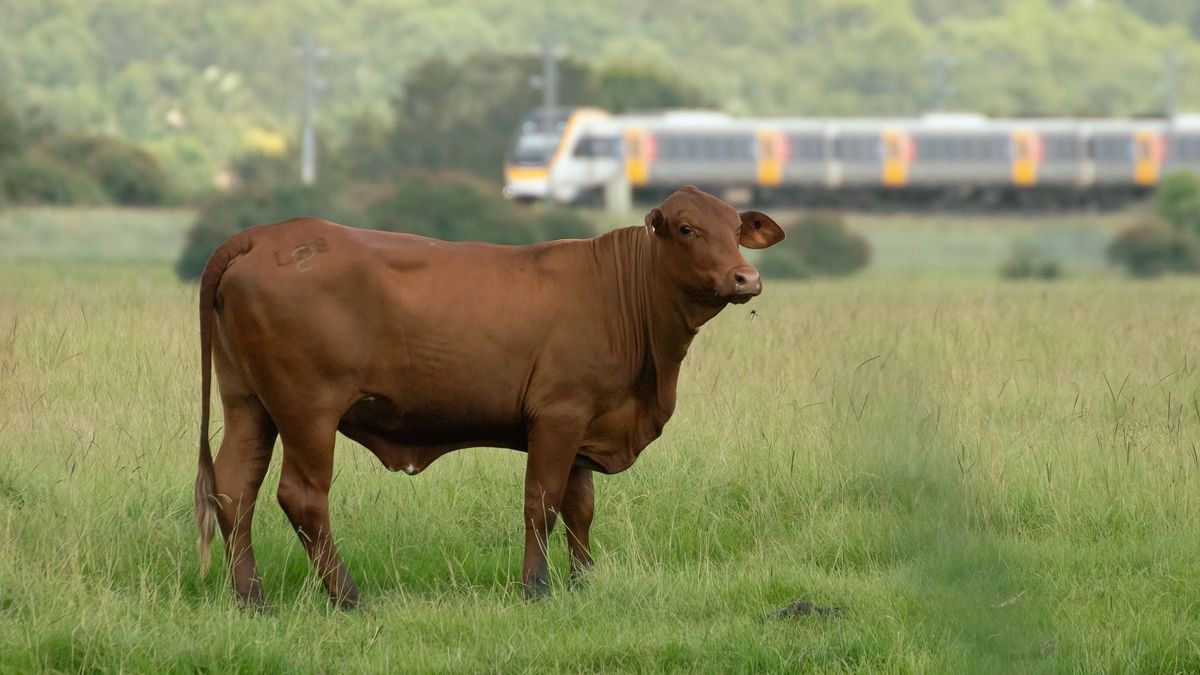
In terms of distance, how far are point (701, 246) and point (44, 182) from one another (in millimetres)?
38809

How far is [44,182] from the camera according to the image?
42.8 m

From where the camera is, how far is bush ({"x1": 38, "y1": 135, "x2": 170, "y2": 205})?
48562 mm

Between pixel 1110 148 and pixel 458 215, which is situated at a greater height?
pixel 458 215

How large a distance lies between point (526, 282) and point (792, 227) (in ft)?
96.0

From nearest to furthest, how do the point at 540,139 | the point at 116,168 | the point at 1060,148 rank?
1. the point at 116,168
2. the point at 1060,148
3. the point at 540,139

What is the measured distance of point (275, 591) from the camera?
6922mm

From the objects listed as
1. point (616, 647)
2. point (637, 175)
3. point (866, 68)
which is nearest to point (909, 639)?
point (616, 647)

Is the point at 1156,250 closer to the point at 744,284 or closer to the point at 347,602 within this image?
the point at 744,284

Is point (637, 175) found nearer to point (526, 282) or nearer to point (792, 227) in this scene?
point (792, 227)

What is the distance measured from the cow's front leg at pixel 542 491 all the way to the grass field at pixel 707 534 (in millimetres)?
109

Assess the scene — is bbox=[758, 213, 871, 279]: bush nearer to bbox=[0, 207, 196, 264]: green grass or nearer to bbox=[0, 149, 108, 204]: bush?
bbox=[0, 207, 196, 264]: green grass

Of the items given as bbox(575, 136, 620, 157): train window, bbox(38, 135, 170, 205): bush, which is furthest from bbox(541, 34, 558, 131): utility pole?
bbox(38, 135, 170, 205): bush

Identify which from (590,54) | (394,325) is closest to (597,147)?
(394,325)

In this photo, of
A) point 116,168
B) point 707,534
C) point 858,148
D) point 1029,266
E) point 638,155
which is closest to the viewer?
point 707,534
